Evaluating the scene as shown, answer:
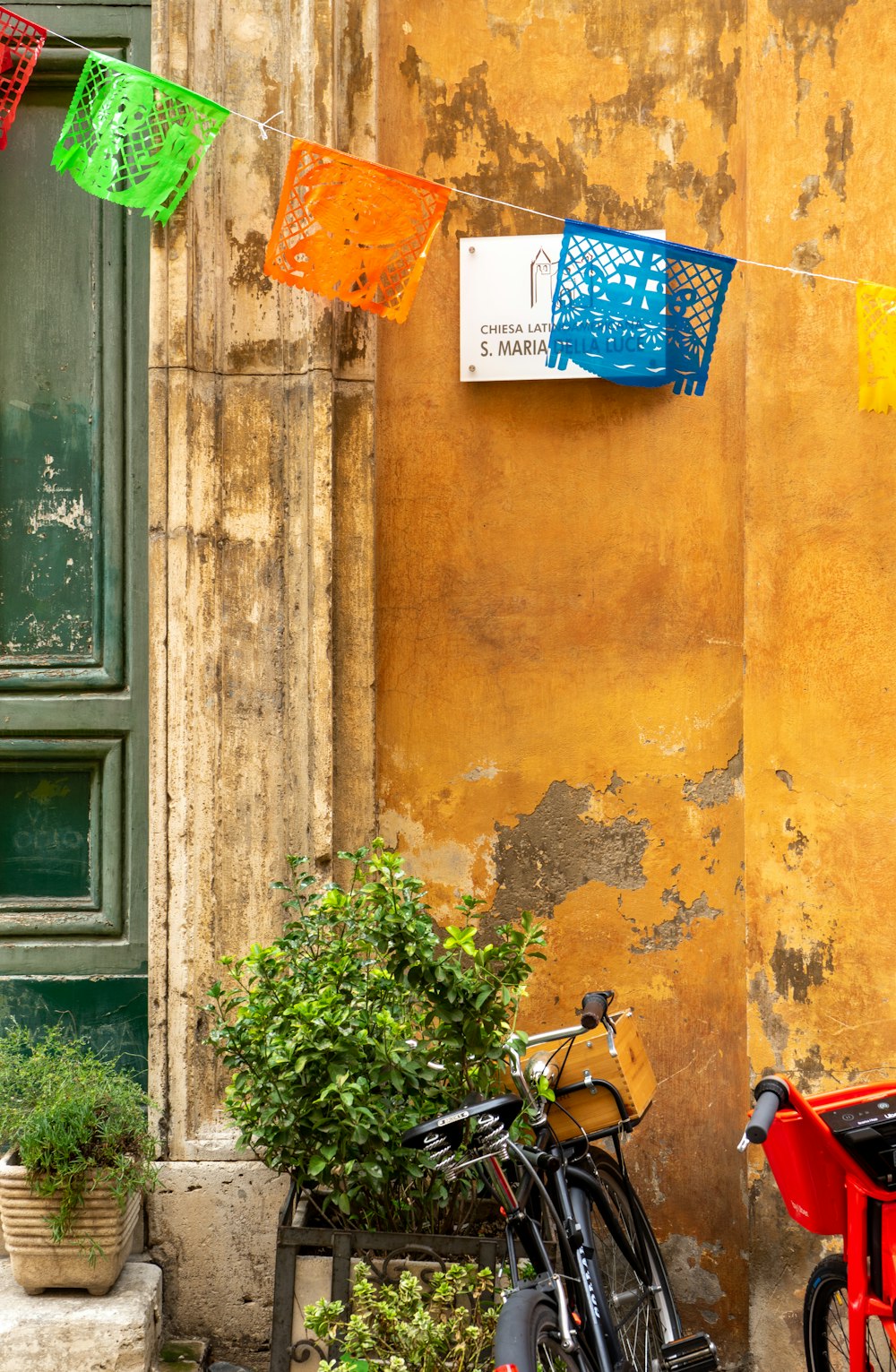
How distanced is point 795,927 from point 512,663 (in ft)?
3.76

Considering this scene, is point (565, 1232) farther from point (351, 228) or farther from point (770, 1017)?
point (351, 228)

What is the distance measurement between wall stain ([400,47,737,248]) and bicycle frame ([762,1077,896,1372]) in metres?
2.50

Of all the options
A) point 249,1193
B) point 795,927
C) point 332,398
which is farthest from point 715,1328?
point 332,398

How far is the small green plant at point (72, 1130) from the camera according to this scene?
3.07 m

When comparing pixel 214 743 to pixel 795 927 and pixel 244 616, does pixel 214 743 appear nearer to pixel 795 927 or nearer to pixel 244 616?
pixel 244 616

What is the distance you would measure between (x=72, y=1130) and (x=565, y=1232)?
50.0 inches

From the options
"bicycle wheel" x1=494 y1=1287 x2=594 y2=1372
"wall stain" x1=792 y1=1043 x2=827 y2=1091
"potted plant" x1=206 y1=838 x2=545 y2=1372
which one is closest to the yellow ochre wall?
"wall stain" x1=792 y1=1043 x2=827 y2=1091

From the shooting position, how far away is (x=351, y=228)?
320cm

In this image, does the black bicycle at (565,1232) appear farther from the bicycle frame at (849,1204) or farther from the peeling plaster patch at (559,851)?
the peeling plaster patch at (559,851)

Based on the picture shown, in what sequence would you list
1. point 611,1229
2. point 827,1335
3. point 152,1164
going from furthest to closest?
1. point 152,1164
2. point 611,1229
3. point 827,1335

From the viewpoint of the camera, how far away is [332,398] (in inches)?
140

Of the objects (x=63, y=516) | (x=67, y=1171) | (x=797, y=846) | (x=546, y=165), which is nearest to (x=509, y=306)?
(x=546, y=165)

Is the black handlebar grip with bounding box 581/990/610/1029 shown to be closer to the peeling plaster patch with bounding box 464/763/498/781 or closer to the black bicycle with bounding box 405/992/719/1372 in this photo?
the black bicycle with bounding box 405/992/719/1372

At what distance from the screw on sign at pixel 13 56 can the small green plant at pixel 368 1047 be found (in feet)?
7.48
